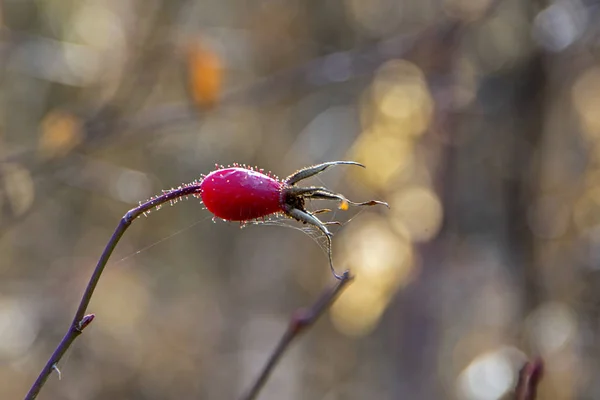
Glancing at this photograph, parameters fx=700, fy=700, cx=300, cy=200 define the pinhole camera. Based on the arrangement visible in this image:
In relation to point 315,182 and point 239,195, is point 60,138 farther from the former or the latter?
point 239,195

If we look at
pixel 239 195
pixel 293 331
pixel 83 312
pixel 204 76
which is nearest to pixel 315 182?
pixel 204 76

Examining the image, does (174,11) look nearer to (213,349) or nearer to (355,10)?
(355,10)

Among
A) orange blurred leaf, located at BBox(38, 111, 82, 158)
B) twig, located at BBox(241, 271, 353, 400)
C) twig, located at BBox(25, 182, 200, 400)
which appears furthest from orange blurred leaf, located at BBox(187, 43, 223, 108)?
twig, located at BBox(25, 182, 200, 400)

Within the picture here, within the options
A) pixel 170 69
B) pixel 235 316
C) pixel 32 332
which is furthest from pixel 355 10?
pixel 32 332

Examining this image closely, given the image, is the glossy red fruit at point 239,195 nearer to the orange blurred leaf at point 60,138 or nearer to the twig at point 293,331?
the twig at point 293,331

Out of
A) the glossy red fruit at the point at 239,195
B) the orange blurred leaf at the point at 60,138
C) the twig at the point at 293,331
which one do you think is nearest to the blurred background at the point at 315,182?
the orange blurred leaf at the point at 60,138

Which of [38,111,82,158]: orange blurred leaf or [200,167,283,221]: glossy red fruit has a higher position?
[38,111,82,158]: orange blurred leaf

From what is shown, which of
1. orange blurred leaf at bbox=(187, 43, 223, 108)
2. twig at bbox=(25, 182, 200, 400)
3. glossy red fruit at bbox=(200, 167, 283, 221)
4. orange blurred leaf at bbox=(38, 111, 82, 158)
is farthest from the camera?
orange blurred leaf at bbox=(187, 43, 223, 108)

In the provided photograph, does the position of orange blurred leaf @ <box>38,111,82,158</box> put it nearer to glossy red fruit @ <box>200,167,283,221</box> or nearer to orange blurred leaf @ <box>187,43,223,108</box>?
orange blurred leaf @ <box>187,43,223,108</box>

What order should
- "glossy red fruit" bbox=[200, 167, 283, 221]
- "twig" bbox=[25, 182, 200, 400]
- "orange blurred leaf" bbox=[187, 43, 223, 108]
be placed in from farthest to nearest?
"orange blurred leaf" bbox=[187, 43, 223, 108]
"glossy red fruit" bbox=[200, 167, 283, 221]
"twig" bbox=[25, 182, 200, 400]
